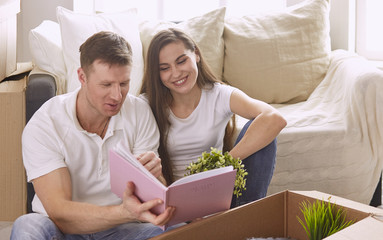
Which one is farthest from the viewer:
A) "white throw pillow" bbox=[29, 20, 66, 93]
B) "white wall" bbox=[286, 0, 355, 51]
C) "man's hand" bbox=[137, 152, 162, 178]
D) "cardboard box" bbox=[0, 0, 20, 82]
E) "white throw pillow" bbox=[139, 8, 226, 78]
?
"white wall" bbox=[286, 0, 355, 51]

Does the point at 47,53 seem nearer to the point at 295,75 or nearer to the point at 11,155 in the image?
the point at 11,155

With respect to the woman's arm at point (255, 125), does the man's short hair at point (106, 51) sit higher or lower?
higher

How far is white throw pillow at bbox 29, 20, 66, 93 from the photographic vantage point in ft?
7.65

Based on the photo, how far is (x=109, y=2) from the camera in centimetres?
355

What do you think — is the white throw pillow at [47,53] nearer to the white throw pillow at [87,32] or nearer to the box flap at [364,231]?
the white throw pillow at [87,32]

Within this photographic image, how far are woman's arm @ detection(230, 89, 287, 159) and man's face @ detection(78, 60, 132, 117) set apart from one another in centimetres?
48

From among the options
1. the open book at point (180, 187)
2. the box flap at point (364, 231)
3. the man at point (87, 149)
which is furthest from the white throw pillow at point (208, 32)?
the box flap at point (364, 231)

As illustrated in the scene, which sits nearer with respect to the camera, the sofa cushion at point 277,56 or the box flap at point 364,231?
the box flap at point 364,231

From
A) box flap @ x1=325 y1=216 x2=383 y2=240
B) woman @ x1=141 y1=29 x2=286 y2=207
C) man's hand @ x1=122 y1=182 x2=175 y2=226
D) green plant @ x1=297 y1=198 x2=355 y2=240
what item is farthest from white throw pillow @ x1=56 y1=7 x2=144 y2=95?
box flap @ x1=325 y1=216 x2=383 y2=240

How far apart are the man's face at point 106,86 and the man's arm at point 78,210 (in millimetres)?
211

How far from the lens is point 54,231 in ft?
4.65

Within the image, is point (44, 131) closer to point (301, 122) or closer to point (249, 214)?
point (249, 214)

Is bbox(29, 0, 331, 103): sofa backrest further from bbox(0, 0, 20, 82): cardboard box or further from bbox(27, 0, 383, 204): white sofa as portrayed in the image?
bbox(0, 0, 20, 82): cardboard box

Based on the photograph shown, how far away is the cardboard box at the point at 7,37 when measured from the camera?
7.07 ft
